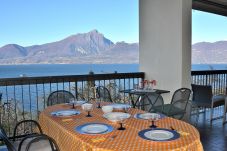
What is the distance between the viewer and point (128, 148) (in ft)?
4.87

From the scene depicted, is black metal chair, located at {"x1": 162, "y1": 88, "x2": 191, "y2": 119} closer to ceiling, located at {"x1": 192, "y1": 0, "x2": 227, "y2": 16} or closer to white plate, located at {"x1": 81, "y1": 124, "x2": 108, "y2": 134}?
white plate, located at {"x1": 81, "y1": 124, "x2": 108, "y2": 134}

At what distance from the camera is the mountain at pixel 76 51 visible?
878 inches

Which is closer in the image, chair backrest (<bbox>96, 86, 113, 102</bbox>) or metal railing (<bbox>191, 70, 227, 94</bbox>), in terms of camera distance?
chair backrest (<bbox>96, 86, 113, 102</bbox>)

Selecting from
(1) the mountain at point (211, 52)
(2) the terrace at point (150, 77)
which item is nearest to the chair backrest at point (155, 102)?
(2) the terrace at point (150, 77)

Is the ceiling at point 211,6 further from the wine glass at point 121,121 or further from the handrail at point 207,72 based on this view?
the wine glass at point 121,121

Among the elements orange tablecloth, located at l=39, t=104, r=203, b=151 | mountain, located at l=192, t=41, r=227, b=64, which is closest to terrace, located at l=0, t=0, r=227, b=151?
orange tablecloth, located at l=39, t=104, r=203, b=151

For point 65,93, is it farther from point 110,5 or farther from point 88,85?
point 110,5

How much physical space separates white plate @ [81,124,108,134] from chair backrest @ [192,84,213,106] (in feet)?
10.4

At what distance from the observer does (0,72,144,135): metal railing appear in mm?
3908

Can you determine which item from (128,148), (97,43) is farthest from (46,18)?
(128,148)

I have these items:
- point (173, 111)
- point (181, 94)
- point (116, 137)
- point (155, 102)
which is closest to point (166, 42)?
point (181, 94)

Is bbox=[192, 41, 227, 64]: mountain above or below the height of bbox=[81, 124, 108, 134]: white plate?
above

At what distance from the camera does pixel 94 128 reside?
1899 millimetres

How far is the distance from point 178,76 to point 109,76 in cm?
144
